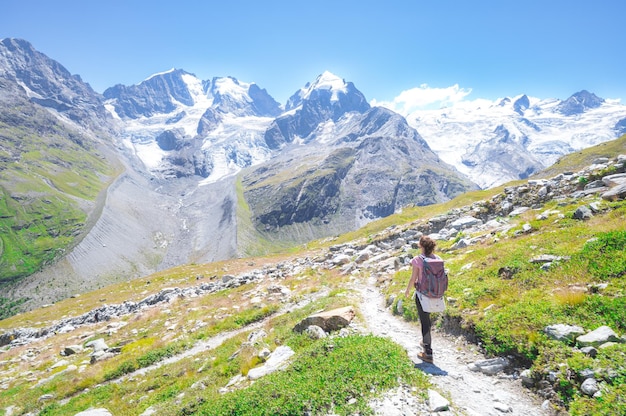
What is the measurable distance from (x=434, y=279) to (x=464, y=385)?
310cm

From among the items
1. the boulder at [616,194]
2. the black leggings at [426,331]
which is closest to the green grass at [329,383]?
the black leggings at [426,331]

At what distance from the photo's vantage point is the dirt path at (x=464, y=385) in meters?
7.75

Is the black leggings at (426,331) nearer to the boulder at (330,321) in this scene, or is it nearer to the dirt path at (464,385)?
the dirt path at (464,385)

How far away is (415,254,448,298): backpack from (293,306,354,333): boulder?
18.0 ft

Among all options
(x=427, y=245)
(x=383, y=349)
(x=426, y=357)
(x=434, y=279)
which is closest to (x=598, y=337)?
(x=434, y=279)

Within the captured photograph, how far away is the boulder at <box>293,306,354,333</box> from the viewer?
1455 centimetres

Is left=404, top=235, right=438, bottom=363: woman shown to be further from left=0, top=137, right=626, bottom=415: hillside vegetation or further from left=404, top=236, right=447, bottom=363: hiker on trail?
left=0, top=137, right=626, bottom=415: hillside vegetation

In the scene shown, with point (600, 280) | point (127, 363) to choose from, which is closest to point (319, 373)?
point (600, 280)

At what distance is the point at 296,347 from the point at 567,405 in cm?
908

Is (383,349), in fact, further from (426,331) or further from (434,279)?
(434,279)

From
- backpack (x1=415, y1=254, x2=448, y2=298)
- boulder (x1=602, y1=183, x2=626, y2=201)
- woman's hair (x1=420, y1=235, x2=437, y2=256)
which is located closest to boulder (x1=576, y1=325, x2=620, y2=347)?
backpack (x1=415, y1=254, x2=448, y2=298)

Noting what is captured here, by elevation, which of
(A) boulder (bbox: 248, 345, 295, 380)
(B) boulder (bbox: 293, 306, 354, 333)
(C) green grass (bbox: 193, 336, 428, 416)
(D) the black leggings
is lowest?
(A) boulder (bbox: 248, 345, 295, 380)

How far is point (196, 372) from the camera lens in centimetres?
1555

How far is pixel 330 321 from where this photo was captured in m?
14.8
